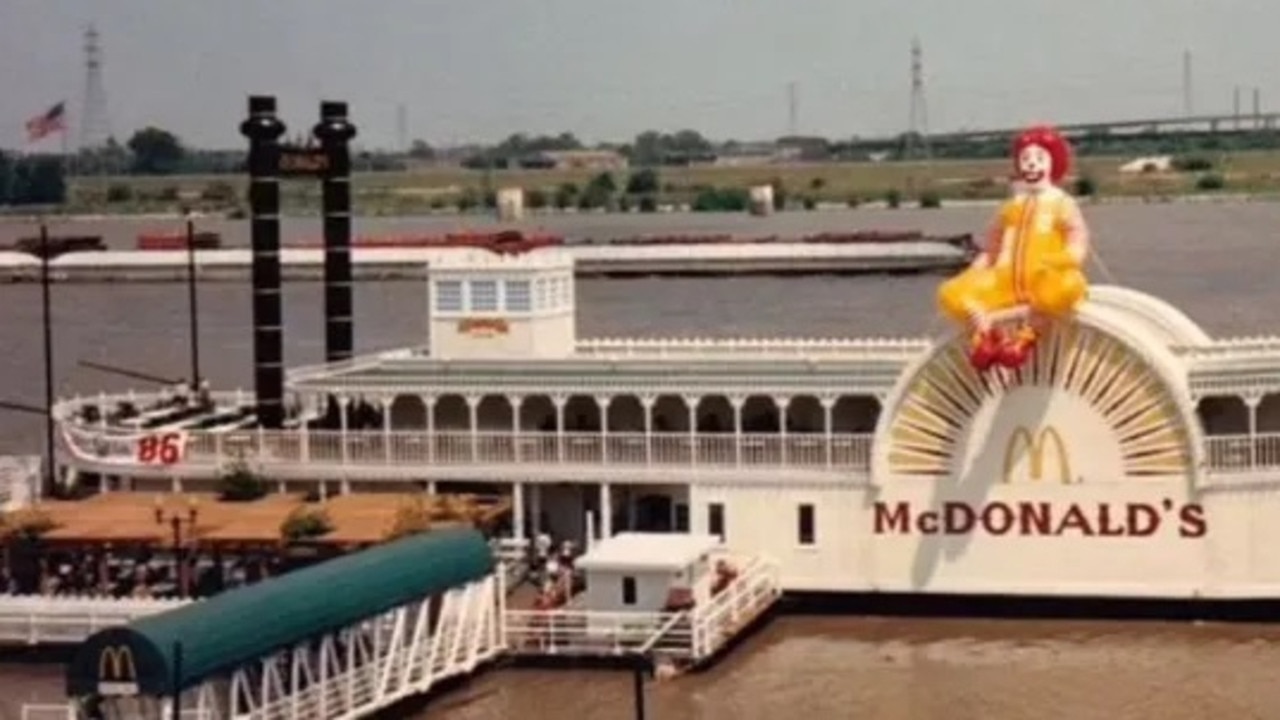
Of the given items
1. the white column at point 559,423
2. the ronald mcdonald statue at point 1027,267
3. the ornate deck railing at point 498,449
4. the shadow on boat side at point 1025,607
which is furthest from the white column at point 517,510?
the ronald mcdonald statue at point 1027,267

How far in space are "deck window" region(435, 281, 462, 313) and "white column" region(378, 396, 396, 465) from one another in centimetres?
190

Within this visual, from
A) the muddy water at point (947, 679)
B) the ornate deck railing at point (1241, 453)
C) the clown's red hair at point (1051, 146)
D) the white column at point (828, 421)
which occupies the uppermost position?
the clown's red hair at point (1051, 146)

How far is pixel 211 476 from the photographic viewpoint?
41656mm

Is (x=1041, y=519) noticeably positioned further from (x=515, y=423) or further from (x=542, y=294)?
(x=542, y=294)

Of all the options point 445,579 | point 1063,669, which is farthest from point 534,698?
point 1063,669

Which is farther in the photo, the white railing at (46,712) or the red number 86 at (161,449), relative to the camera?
the red number 86 at (161,449)

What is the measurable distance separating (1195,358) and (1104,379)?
1.77 m

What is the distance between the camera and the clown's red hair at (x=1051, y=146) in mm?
36281

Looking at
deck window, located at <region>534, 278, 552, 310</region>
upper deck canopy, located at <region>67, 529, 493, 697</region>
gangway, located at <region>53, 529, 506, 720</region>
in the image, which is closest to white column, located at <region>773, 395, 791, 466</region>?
deck window, located at <region>534, 278, 552, 310</region>

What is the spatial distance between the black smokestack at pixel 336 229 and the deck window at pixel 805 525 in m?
13.2

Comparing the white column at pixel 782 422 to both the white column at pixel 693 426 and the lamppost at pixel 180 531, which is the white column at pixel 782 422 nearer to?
the white column at pixel 693 426

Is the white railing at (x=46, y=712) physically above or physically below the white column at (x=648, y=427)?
below

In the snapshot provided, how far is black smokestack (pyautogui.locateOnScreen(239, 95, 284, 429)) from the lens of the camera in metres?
44.9

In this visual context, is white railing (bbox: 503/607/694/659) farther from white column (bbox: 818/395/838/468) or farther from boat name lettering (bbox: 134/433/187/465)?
boat name lettering (bbox: 134/433/187/465)
